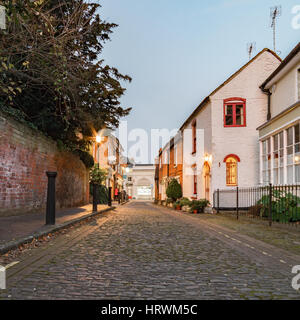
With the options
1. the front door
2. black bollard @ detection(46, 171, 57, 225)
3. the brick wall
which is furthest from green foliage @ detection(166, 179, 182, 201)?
black bollard @ detection(46, 171, 57, 225)

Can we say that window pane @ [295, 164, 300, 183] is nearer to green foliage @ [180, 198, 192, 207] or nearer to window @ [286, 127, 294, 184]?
window @ [286, 127, 294, 184]

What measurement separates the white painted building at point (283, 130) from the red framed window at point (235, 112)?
1.48m

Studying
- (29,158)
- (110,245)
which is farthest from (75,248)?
(29,158)

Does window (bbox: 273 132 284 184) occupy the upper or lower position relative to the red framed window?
lower

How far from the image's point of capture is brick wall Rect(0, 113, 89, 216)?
10.5 meters

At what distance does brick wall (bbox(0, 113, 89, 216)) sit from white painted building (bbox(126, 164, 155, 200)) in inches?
2321

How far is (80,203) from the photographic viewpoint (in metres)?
20.9

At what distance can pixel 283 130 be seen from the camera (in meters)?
13.1

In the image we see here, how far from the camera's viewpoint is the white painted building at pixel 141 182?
75.9 m

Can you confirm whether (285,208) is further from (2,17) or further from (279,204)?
(2,17)

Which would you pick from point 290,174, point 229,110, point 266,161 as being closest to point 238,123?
point 229,110
